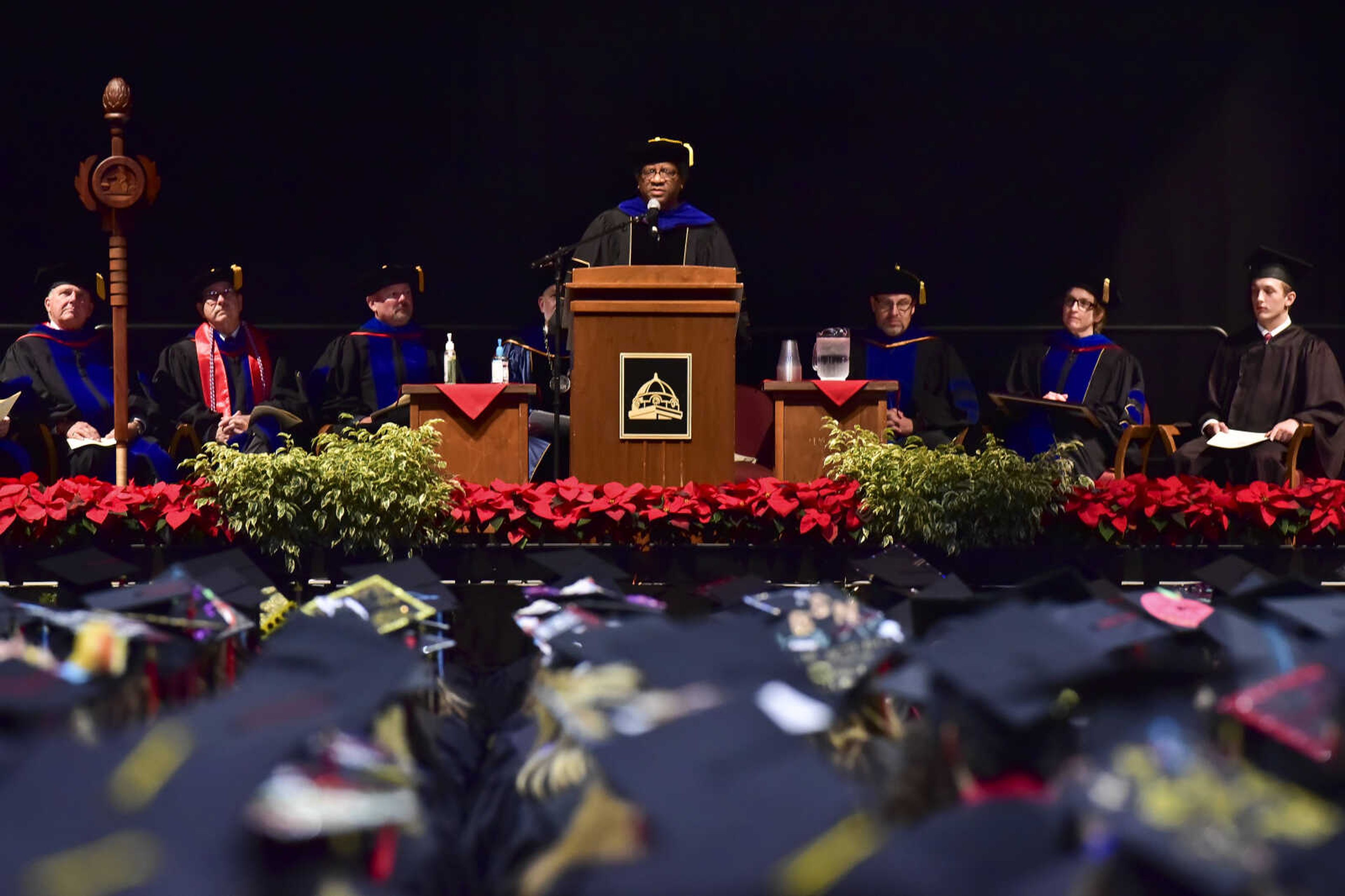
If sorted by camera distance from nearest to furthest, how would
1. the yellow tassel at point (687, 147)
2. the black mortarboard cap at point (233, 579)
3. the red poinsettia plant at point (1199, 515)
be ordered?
the black mortarboard cap at point (233, 579) < the red poinsettia plant at point (1199, 515) < the yellow tassel at point (687, 147)

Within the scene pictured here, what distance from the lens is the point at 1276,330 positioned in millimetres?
7844

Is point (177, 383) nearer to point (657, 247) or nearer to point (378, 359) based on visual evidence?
point (378, 359)

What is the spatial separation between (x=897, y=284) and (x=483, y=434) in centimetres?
356

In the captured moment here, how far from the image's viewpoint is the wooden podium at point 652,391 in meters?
5.20

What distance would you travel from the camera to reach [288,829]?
25.2 inches

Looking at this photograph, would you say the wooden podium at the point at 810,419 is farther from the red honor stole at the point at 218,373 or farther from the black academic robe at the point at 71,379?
the red honor stole at the point at 218,373

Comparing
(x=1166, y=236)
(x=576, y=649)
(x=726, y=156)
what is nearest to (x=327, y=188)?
(x=726, y=156)

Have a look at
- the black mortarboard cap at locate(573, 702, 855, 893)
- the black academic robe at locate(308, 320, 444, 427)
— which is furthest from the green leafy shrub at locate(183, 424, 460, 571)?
the black mortarboard cap at locate(573, 702, 855, 893)

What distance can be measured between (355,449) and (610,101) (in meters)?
4.91

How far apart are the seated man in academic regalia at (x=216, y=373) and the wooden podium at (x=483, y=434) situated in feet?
8.49

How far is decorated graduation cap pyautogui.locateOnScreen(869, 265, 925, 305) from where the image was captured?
825 cm

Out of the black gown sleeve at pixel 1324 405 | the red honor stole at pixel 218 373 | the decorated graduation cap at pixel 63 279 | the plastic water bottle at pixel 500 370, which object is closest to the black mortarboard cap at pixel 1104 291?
the black gown sleeve at pixel 1324 405

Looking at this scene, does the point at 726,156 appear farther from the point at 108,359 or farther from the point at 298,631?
the point at 298,631

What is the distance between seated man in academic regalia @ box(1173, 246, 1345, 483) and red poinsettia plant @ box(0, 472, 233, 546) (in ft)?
17.6
